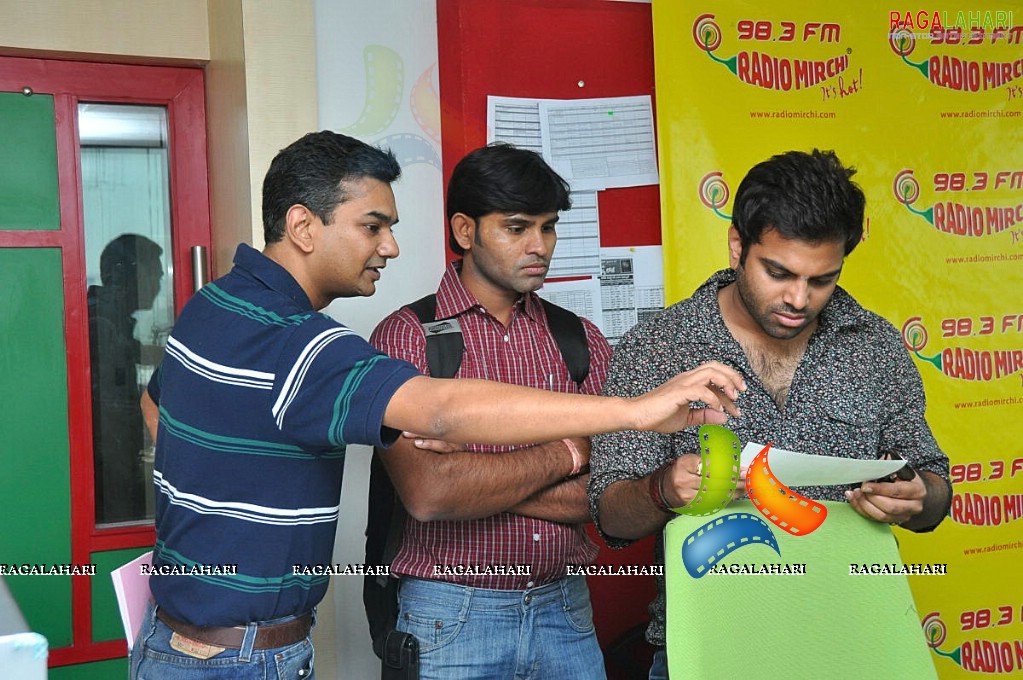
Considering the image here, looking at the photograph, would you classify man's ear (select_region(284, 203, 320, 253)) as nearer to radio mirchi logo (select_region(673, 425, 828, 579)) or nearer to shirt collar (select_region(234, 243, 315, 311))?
shirt collar (select_region(234, 243, 315, 311))

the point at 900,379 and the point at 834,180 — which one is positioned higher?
the point at 834,180

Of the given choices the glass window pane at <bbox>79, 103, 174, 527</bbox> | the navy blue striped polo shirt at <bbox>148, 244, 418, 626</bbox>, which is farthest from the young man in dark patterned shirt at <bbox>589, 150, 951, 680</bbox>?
the glass window pane at <bbox>79, 103, 174, 527</bbox>

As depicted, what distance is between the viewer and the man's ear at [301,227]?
6.13 feet

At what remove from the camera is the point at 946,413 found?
3.49 metres

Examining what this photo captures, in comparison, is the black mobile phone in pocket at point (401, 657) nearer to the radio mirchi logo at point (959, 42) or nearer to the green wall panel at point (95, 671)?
the green wall panel at point (95, 671)

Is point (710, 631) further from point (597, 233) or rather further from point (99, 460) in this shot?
point (99, 460)

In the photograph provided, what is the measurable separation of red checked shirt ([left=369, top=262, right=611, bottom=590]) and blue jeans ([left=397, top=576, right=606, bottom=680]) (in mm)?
30

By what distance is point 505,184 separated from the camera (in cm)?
232

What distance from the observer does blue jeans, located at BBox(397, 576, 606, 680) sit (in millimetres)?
2033

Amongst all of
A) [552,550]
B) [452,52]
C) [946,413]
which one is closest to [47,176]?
[452,52]

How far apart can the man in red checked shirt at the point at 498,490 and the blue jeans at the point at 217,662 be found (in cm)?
37

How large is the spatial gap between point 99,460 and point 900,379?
232 centimetres

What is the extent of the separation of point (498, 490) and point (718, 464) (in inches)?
23.7

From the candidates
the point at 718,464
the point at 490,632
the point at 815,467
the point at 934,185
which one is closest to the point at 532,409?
the point at 718,464
